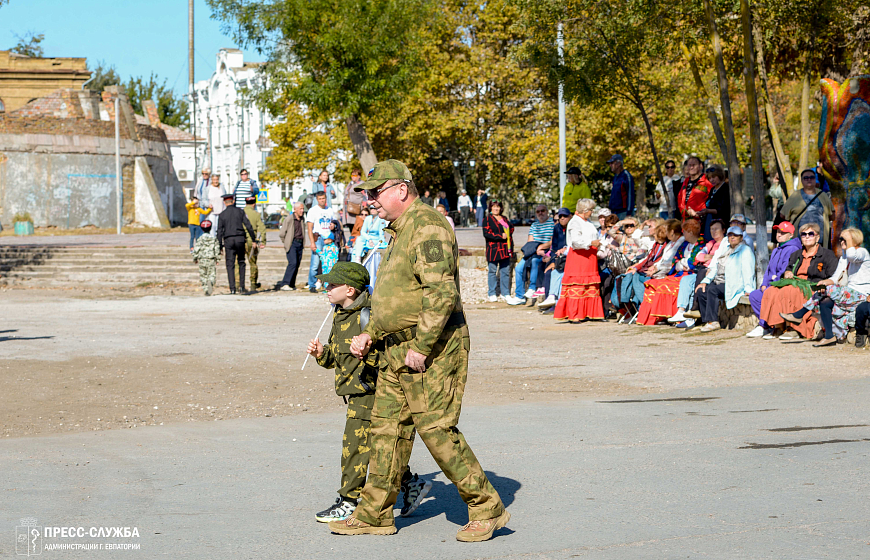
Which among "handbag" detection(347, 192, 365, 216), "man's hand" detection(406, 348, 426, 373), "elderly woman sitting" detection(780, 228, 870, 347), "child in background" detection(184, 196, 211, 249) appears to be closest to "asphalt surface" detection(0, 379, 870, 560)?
"man's hand" detection(406, 348, 426, 373)

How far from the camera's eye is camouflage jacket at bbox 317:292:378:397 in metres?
5.34

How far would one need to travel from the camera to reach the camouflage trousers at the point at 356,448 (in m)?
5.34

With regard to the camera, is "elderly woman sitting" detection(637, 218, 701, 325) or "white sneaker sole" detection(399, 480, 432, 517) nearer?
"white sneaker sole" detection(399, 480, 432, 517)

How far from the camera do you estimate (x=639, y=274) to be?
607 inches

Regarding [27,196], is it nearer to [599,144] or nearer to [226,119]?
[599,144]

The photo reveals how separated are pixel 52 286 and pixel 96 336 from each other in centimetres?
1210

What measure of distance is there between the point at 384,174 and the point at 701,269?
10.2 meters

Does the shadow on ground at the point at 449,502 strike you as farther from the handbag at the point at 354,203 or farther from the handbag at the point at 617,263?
the handbag at the point at 354,203

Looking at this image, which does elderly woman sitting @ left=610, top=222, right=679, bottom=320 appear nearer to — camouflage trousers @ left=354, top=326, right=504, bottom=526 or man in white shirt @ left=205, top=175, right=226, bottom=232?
camouflage trousers @ left=354, top=326, right=504, bottom=526

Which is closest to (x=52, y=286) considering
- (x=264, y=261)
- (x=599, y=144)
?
(x=264, y=261)

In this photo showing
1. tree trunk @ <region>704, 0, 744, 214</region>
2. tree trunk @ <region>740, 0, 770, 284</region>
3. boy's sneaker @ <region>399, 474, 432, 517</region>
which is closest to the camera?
boy's sneaker @ <region>399, 474, 432, 517</region>

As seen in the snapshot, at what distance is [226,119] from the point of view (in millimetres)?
95750

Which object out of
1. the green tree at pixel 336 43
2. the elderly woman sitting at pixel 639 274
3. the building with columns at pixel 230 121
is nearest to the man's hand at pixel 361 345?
the elderly woman sitting at pixel 639 274

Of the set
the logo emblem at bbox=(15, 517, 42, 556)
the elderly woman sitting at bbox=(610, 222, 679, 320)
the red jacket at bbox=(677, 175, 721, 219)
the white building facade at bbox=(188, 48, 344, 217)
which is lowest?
the logo emblem at bbox=(15, 517, 42, 556)
